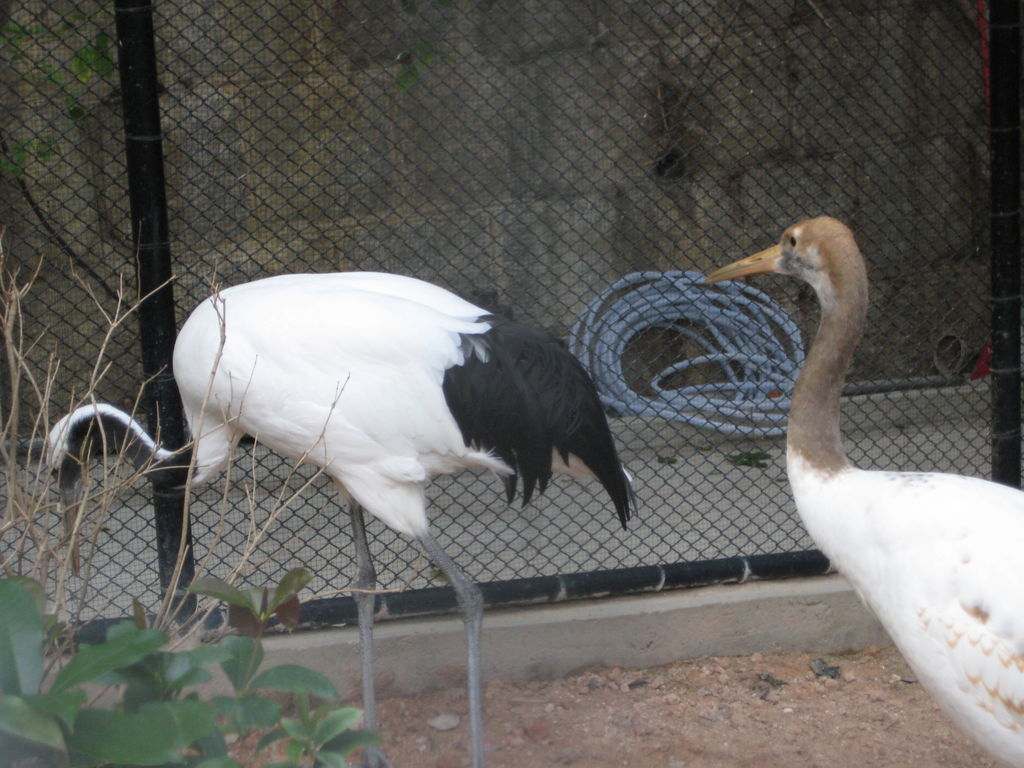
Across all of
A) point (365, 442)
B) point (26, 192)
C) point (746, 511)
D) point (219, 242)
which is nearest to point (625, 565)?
point (746, 511)

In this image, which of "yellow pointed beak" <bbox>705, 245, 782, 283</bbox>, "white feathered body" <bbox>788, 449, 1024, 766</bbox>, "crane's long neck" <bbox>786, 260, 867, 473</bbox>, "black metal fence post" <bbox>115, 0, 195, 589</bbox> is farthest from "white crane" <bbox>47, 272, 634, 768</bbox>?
"white feathered body" <bbox>788, 449, 1024, 766</bbox>

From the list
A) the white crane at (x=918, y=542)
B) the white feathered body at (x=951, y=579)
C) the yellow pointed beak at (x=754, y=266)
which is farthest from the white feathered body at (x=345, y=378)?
the white feathered body at (x=951, y=579)

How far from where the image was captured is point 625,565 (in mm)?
4180

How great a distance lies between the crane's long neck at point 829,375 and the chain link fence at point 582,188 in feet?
5.73

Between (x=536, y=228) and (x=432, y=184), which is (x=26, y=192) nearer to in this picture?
(x=432, y=184)

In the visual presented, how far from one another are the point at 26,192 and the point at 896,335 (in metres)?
4.04

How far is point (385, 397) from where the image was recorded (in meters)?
2.98

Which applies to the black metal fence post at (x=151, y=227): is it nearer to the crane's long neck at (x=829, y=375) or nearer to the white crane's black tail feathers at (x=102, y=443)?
the white crane's black tail feathers at (x=102, y=443)

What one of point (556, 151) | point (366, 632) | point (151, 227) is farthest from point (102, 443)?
point (556, 151)

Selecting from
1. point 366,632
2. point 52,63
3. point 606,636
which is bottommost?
point 606,636

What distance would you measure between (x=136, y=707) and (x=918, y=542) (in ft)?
5.49

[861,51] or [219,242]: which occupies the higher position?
[861,51]

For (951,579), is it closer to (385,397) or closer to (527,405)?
(527,405)

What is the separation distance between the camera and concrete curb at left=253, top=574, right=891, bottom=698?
3.60m
